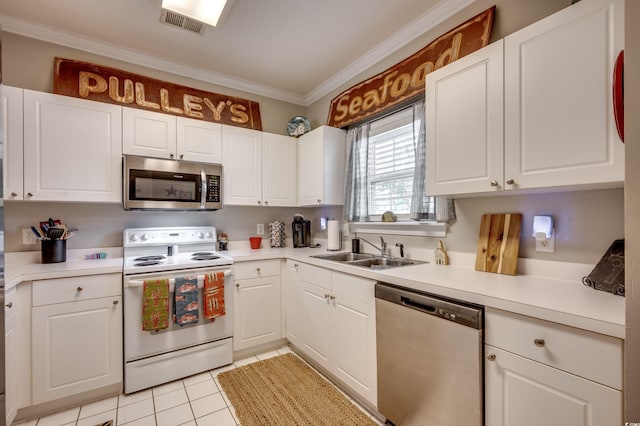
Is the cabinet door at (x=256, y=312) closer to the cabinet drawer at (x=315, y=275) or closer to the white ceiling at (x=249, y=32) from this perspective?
the cabinet drawer at (x=315, y=275)

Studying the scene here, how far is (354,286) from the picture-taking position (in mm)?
1945

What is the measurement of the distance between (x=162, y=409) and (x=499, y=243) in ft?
7.73

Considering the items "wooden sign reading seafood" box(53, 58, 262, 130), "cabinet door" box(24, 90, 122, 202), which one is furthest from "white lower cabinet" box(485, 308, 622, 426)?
"wooden sign reading seafood" box(53, 58, 262, 130)

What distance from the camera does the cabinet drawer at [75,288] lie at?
187 cm

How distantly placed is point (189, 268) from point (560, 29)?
258 cm

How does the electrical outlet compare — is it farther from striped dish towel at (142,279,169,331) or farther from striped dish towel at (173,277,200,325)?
striped dish towel at (173,277,200,325)

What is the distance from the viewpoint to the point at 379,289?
5.69 feet

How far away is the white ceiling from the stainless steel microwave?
0.97 m

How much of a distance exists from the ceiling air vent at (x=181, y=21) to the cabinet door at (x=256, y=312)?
6.62 ft

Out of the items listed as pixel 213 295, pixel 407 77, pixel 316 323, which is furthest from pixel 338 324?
pixel 407 77

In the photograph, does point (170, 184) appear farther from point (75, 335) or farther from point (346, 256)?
point (346, 256)

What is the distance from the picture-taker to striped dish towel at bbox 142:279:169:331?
2102mm

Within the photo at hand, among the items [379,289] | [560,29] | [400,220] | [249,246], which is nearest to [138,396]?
[249,246]

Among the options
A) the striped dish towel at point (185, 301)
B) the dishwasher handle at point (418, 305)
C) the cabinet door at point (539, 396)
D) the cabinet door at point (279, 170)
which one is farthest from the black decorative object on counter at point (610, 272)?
the cabinet door at point (279, 170)
